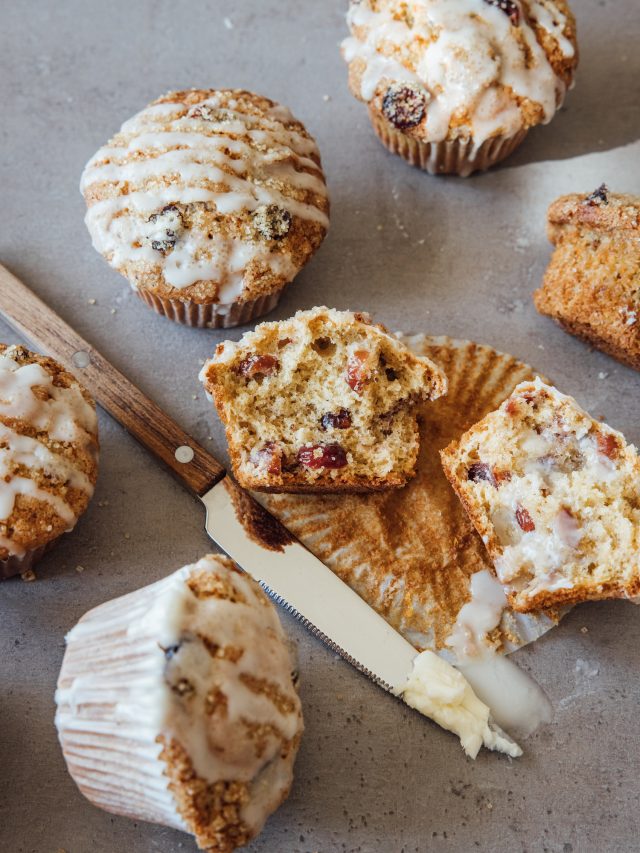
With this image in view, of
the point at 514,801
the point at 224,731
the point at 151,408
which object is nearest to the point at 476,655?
the point at 514,801

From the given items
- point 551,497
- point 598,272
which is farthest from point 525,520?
point 598,272

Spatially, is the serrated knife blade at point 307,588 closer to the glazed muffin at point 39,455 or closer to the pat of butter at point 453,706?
the pat of butter at point 453,706

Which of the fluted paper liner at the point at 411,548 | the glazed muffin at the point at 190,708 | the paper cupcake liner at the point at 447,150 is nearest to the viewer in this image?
the glazed muffin at the point at 190,708

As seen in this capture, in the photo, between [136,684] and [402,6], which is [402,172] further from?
[136,684]

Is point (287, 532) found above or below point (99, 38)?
below

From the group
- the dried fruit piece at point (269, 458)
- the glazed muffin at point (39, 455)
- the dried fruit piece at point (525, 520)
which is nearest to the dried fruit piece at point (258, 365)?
the dried fruit piece at point (269, 458)

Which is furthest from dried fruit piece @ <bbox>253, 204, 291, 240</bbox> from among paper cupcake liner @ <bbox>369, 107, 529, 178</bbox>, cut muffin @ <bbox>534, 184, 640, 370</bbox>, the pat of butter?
the pat of butter

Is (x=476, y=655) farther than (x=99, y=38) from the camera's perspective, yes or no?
No
